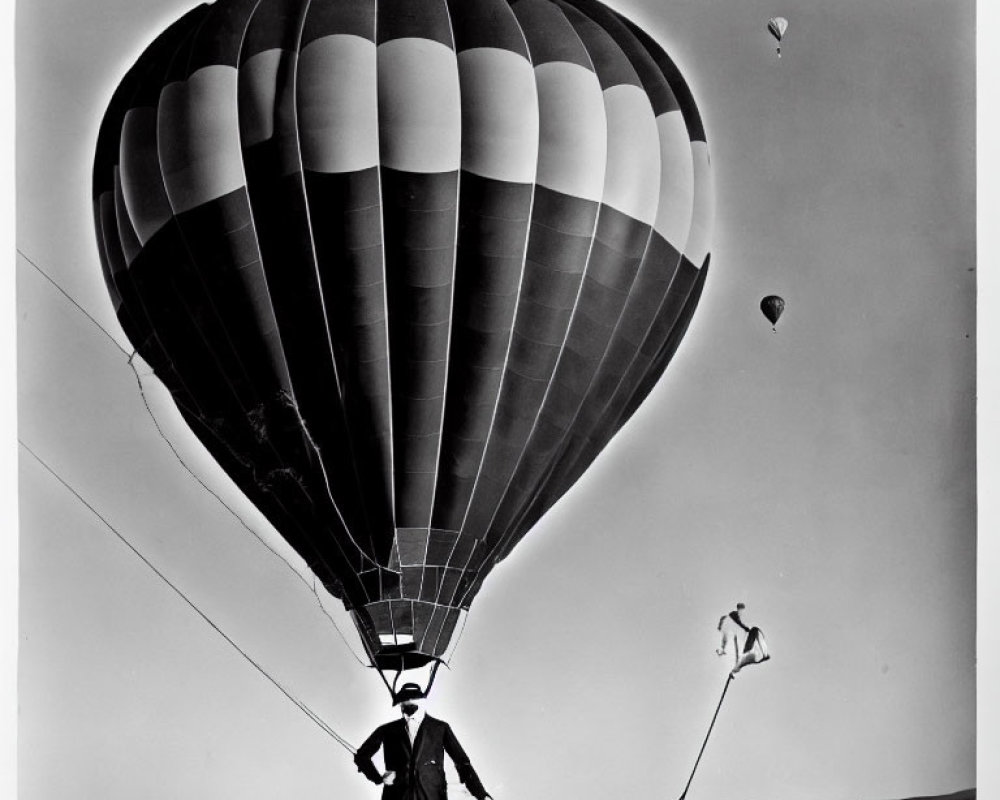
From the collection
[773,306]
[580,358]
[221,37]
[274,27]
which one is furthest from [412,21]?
[773,306]

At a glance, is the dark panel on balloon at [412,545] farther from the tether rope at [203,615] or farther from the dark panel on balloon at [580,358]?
the tether rope at [203,615]

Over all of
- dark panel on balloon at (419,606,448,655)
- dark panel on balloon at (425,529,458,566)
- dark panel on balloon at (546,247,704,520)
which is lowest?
dark panel on balloon at (419,606,448,655)

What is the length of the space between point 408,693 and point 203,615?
16.3 inches

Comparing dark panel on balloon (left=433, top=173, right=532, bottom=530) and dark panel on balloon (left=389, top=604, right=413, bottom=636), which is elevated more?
dark panel on balloon (left=433, top=173, right=532, bottom=530)

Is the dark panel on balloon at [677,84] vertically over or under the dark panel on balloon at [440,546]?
over

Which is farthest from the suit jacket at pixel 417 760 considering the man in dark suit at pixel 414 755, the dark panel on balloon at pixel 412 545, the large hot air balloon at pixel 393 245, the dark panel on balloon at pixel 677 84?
the dark panel on balloon at pixel 677 84

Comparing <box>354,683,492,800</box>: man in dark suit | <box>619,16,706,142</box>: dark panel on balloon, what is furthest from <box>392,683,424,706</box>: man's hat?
<box>619,16,706,142</box>: dark panel on balloon

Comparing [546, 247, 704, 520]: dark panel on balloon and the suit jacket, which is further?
[546, 247, 704, 520]: dark panel on balloon

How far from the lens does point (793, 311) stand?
260 centimetres

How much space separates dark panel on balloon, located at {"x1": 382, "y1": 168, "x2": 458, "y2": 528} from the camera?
250 cm

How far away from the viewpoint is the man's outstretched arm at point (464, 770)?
250 cm

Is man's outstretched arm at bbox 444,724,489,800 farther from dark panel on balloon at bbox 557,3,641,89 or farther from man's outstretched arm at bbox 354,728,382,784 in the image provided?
dark panel on balloon at bbox 557,3,641,89

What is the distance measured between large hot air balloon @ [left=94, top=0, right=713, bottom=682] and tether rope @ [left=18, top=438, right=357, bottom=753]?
0.16 m

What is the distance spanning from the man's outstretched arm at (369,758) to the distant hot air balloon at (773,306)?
1095 mm
